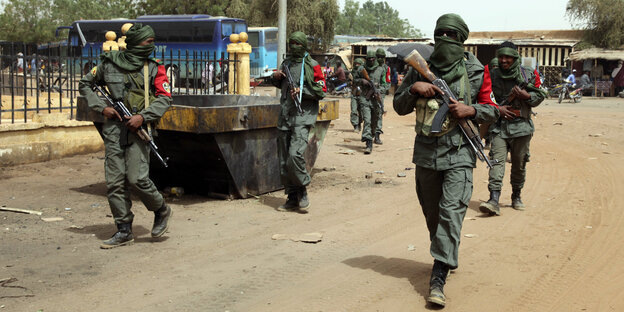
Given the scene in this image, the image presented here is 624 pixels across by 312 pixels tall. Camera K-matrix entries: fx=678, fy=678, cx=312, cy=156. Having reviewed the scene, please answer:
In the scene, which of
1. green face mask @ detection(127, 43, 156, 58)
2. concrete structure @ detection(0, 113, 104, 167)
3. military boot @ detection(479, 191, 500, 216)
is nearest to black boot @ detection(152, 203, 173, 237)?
green face mask @ detection(127, 43, 156, 58)

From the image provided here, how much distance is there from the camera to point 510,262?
5492 mm

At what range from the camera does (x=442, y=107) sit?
4.53 meters

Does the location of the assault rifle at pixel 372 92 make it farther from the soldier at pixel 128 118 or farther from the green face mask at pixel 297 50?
the soldier at pixel 128 118

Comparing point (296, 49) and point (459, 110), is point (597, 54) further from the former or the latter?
point (459, 110)

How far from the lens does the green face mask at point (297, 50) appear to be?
738 cm

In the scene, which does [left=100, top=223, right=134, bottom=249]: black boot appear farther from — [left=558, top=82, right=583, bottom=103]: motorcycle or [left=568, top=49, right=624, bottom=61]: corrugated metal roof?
[left=568, top=49, right=624, bottom=61]: corrugated metal roof

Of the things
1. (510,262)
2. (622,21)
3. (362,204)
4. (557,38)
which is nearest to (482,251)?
(510,262)

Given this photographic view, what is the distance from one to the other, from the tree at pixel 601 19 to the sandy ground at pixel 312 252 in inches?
1094

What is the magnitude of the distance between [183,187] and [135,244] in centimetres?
227

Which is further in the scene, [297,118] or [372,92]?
[372,92]

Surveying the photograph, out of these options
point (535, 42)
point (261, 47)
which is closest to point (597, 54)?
point (535, 42)

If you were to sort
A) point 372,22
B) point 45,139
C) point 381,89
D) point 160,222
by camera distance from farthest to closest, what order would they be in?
point 372,22 → point 381,89 → point 45,139 → point 160,222

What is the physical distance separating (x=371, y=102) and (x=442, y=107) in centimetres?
858

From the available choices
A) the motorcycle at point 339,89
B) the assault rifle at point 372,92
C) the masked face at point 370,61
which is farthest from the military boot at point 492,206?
the motorcycle at point 339,89
